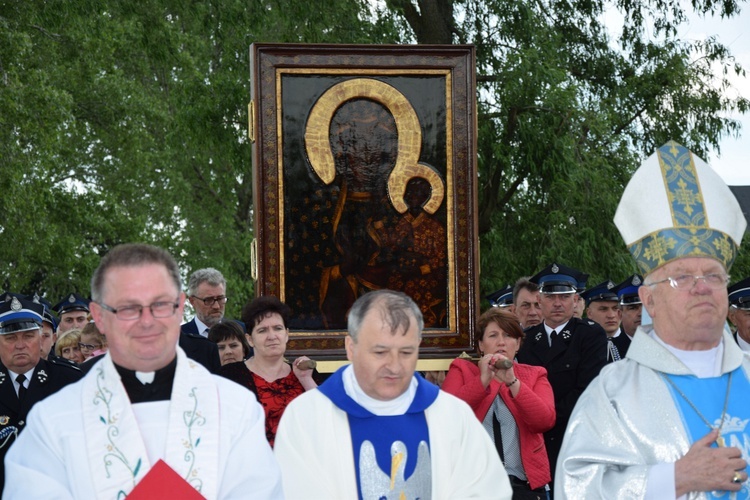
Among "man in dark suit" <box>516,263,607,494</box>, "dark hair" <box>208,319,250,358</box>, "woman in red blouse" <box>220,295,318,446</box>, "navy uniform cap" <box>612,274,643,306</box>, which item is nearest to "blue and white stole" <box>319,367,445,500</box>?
"woman in red blouse" <box>220,295,318,446</box>

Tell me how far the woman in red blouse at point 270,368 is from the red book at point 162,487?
2243mm

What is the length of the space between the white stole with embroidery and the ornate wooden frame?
161 inches

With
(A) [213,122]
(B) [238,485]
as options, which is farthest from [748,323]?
(A) [213,122]

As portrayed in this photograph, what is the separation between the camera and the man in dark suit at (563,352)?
776cm

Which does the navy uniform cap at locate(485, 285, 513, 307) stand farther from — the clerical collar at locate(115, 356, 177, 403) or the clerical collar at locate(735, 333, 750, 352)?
the clerical collar at locate(115, 356, 177, 403)

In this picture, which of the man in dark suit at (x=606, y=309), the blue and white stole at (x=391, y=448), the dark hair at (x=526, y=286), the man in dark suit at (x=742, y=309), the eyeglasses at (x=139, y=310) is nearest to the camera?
the eyeglasses at (x=139, y=310)

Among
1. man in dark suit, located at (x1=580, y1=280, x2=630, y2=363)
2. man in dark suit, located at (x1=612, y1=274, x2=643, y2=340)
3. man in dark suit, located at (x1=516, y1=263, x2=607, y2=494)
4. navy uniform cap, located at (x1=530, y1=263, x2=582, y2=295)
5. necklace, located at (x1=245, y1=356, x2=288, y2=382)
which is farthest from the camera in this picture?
man in dark suit, located at (x1=580, y1=280, x2=630, y2=363)

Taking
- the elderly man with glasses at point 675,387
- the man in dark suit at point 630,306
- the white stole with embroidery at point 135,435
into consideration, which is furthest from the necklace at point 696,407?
the man in dark suit at point 630,306

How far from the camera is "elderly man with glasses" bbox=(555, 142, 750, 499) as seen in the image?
15.0 ft

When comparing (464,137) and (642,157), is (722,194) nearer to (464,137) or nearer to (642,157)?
(464,137)

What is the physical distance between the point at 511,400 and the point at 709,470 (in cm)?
263

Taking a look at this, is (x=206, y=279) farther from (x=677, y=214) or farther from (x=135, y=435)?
(x=677, y=214)

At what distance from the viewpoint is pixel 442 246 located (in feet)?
29.0

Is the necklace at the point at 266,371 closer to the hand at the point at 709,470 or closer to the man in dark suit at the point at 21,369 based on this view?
the man in dark suit at the point at 21,369
